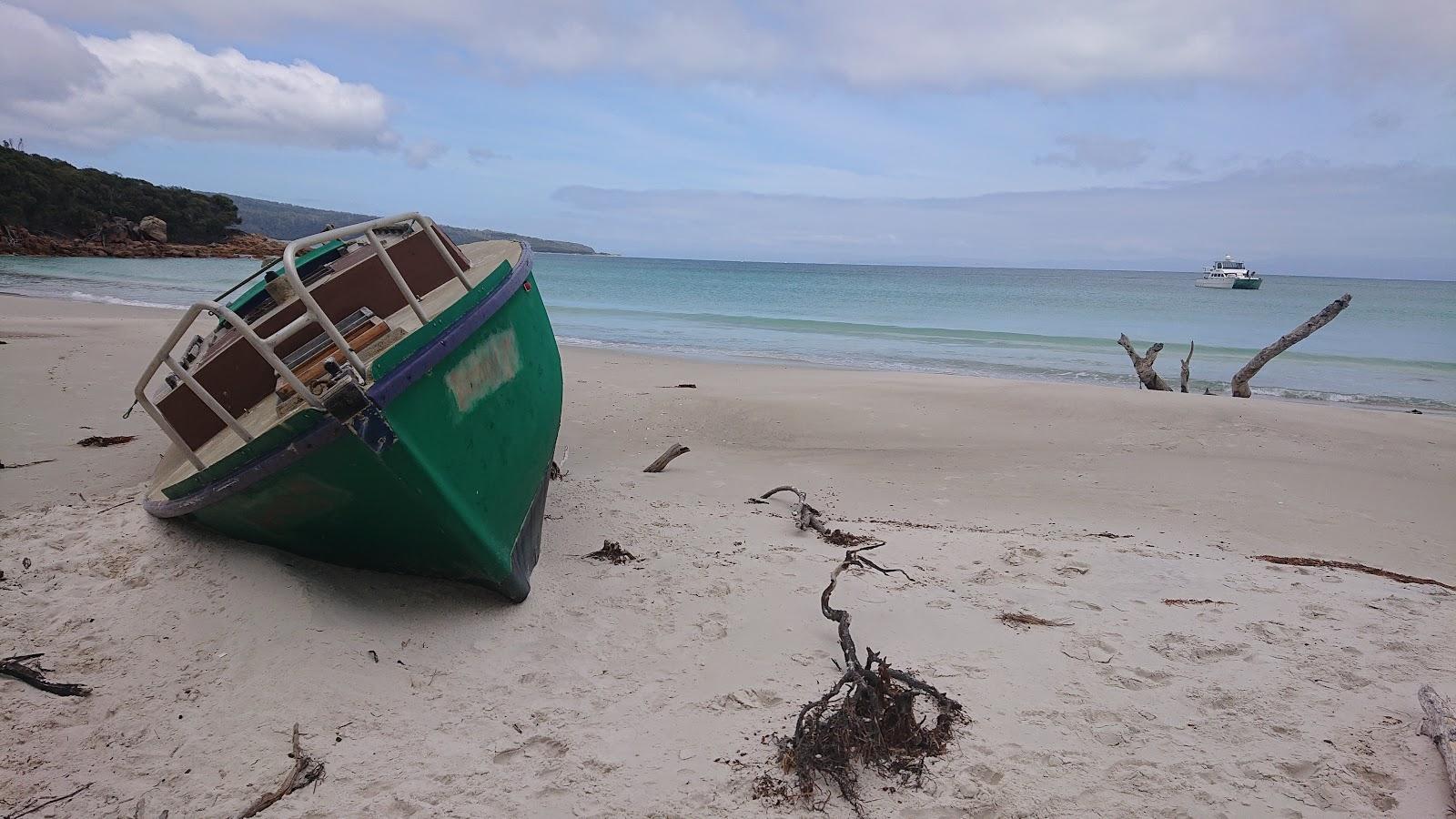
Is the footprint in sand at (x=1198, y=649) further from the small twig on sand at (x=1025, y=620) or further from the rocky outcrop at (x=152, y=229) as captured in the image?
the rocky outcrop at (x=152, y=229)

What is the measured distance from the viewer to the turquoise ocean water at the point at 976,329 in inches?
674

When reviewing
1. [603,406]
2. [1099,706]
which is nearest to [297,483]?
[1099,706]

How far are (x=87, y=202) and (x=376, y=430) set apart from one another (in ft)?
185

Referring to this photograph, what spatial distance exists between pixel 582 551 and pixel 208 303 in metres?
2.19

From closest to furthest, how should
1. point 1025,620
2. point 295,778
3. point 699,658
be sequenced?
point 295,778, point 699,658, point 1025,620

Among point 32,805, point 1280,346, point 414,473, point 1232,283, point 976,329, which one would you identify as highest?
point 1232,283

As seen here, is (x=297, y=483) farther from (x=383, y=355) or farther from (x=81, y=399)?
(x=81, y=399)

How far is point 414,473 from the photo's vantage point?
10.6 feet

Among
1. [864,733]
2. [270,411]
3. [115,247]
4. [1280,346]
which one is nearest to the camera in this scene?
[864,733]

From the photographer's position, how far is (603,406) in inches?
350

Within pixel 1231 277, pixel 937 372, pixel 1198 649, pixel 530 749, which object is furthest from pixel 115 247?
pixel 1231 277

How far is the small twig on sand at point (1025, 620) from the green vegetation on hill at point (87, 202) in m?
52.3

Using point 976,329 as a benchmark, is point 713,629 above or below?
below

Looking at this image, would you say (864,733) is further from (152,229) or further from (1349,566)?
(152,229)
